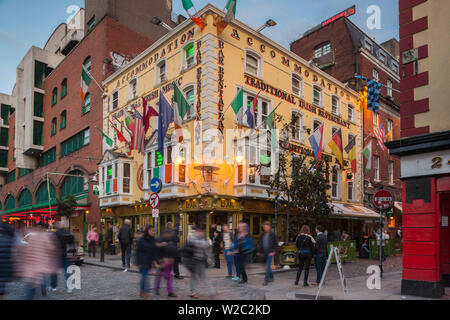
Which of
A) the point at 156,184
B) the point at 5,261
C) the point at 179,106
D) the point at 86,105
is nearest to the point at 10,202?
the point at 86,105

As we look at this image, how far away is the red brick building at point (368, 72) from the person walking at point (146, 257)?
73.9 feet

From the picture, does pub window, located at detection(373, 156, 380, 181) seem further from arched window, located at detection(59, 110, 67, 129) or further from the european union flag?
arched window, located at detection(59, 110, 67, 129)

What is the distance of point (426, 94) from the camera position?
1004cm

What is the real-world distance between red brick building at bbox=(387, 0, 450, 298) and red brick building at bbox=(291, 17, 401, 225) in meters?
18.7

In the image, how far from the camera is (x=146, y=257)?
921 centimetres

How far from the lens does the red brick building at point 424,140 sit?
9.44 meters

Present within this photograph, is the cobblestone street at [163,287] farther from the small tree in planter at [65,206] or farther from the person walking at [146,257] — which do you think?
the small tree in planter at [65,206]

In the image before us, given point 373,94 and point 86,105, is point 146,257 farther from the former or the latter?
point 86,105

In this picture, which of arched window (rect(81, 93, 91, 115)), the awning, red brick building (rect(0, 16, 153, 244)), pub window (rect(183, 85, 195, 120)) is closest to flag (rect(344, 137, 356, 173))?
the awning

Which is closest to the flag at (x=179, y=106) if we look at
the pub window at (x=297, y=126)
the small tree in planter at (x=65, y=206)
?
the pub window at (x=297, y=126)

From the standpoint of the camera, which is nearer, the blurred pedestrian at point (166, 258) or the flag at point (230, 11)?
the blurred pedestrian at point (166, 258)

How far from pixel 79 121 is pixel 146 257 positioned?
83.7 feet
